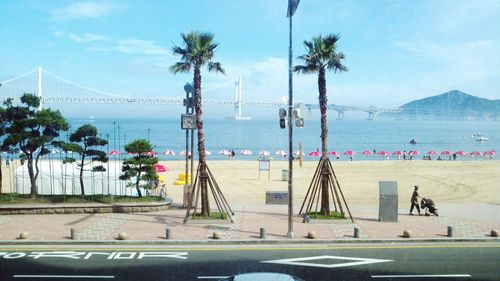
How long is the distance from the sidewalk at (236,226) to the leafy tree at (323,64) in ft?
5.97

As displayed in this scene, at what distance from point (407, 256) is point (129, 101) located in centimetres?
17796

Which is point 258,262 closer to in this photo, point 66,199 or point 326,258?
point 326,258

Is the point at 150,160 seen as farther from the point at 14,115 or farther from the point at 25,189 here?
the point at 25,189

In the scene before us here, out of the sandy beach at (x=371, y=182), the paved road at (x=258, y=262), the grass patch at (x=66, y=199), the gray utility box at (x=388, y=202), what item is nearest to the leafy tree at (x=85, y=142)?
the grass patch at (x=66, y=199)

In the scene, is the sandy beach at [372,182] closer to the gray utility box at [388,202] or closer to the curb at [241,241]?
the gray utility box at [388,202]

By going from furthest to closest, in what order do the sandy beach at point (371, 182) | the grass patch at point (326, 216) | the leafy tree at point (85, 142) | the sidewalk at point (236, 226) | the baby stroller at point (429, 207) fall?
the sandy beach at point (371, 182) → the leafy tree at point (85, 142) → the baby stroller at point (429, 207) → the grass patch at point (326, 216) → the sidewalk at point (236, 226)

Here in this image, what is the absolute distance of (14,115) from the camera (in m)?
23.9

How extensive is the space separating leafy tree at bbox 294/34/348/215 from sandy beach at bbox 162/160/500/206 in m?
6.81

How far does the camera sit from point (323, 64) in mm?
22672

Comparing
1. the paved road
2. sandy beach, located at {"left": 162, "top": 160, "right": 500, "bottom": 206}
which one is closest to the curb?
the paved road

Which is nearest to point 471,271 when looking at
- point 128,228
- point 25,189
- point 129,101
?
point 128,228

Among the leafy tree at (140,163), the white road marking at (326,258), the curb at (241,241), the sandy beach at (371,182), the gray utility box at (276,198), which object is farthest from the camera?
the sandy beach at (371,182)

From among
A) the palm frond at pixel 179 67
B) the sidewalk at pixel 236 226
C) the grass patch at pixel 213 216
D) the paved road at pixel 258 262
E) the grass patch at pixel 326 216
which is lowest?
the paved road at pixel 258 262

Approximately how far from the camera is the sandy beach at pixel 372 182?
32.0 metres
